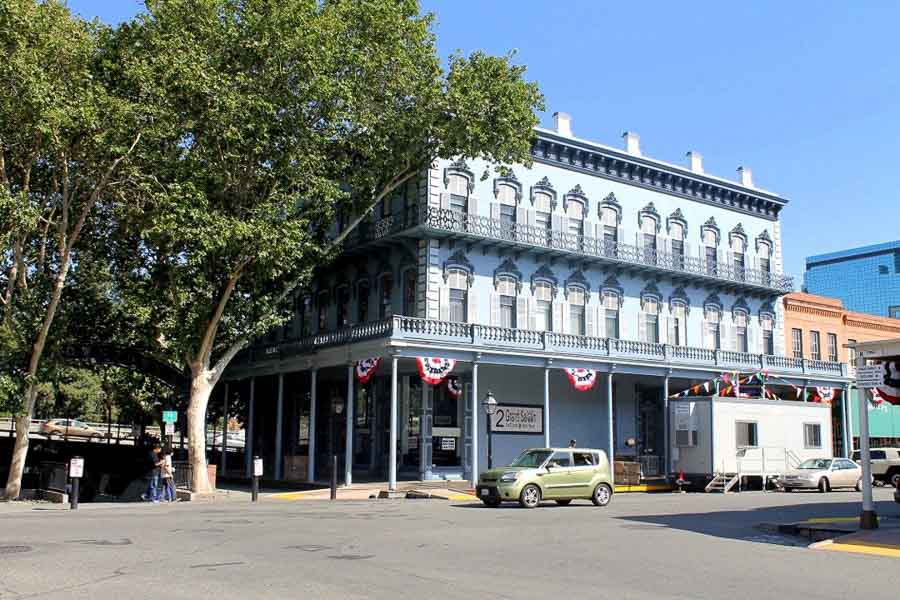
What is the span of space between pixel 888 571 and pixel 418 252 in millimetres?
23469

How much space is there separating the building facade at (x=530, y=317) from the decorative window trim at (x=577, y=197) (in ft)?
0.34

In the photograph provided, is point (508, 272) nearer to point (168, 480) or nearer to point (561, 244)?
point (561, 244)

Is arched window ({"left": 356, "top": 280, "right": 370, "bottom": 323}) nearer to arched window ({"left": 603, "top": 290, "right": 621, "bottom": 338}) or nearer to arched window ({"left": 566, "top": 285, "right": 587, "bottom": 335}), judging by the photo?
arched window ({"left": 566, "top": 285, "right": 587, "bottom": 335})

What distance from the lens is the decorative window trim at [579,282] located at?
37531mm

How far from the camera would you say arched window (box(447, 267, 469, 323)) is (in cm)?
3431

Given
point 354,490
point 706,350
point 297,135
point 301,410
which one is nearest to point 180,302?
point 297,135

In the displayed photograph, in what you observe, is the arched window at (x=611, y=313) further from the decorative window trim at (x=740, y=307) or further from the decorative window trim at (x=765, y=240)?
the decorative window trim at (x=765, y=240)

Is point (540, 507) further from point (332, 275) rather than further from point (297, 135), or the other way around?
point (332, 275)

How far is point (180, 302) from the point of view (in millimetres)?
28828

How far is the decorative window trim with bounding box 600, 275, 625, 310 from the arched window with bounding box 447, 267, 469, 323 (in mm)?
6804

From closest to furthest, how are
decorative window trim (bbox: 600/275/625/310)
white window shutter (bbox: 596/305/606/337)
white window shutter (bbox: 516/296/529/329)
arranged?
white window shutter (bbox: 516/296/529/329), white window shutter (bbox: 596/305/606/337), decorative window trim (bbox: 600/275/625/310)

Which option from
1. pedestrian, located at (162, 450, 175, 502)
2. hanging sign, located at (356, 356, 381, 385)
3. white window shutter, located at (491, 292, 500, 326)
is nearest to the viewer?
pedestrian, located at (162, 450, 175, 502)

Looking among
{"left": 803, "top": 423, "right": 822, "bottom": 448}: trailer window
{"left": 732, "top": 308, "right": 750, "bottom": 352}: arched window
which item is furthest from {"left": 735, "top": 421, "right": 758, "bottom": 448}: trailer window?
{"left": 732, "top": 308, "right": 750, "bottom": 352}: arched window

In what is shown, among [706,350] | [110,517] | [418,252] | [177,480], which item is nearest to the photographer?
[110,517]
